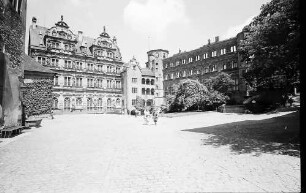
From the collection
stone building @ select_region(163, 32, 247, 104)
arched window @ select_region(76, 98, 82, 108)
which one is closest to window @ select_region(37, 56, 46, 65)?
arched window @ select_region(76, 98, 82, 108)

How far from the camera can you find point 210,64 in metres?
Answer: 51.6

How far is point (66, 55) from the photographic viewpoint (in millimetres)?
44688

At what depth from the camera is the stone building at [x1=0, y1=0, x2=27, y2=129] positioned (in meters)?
13.1

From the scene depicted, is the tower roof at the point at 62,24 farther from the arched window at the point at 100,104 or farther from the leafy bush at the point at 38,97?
the leafy bush at the point at 38,97

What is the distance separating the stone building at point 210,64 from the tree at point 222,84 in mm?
3784

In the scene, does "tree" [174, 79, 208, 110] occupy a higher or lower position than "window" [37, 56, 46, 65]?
lower

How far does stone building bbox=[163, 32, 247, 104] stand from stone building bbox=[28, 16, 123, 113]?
16.7 m

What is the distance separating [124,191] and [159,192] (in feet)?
2.81

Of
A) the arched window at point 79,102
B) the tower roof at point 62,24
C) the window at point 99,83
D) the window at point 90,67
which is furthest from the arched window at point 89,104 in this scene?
the tower roof at point 62,24

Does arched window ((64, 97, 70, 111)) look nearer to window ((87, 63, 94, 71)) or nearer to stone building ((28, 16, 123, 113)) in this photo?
stone building ((28, 16, 123, 113))

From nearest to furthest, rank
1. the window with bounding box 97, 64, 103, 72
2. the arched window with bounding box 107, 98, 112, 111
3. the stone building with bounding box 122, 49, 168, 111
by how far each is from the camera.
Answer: the window with bounding box 97, 64, 103, 72 < the arched window with bounding box 107, 98, 112, 111 < the stone building with bounding box 122, 49, 168, 111

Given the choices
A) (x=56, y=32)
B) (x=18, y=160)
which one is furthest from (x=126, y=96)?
(x=18, y=160)

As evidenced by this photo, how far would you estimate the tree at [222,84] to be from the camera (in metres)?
39.4

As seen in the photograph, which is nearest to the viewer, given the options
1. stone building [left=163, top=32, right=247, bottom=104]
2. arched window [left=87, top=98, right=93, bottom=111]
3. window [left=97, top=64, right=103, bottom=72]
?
stone building [left=163, top=32, right=247, bottom=104]
